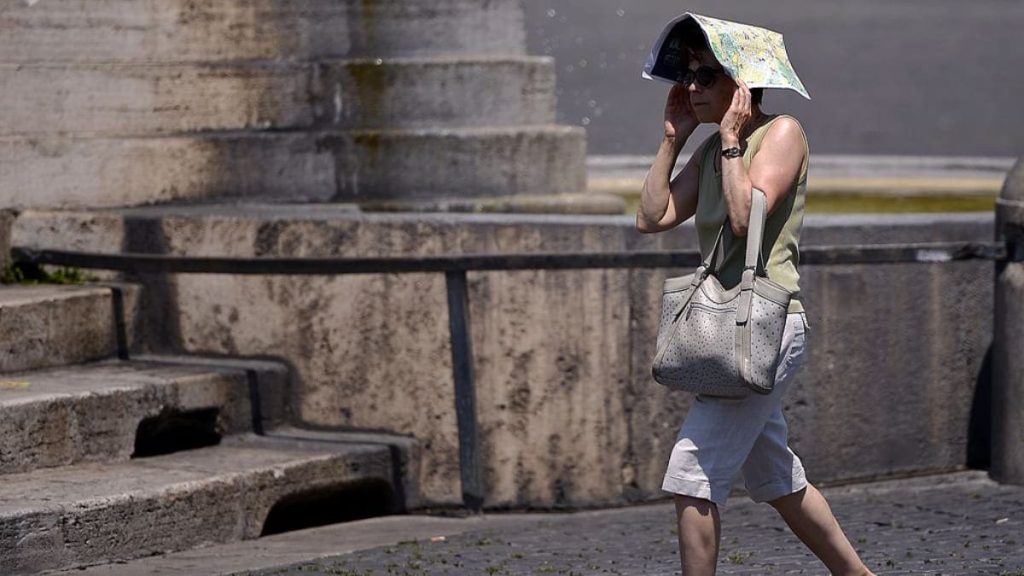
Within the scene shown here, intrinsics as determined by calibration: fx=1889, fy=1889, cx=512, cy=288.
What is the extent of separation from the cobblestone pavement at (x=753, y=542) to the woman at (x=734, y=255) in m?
0.67

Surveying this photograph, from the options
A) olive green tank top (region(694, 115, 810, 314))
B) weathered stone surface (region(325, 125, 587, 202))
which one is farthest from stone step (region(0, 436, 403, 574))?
olive green tank top (region(694, 115, 810, 314))

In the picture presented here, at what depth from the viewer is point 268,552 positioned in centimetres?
604

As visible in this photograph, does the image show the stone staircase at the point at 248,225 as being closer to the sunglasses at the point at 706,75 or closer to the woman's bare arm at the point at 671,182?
the woman's bare arm at the point at 671,182

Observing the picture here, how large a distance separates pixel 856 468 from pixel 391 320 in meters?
1.85

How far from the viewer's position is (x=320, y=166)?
26.4 ft

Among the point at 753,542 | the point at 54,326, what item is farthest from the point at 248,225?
the point at 753,542

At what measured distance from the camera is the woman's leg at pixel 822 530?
4.86m

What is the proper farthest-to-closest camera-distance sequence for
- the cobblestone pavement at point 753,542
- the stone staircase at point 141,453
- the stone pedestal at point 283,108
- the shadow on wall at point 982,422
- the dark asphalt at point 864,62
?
Answer: 1. the dark asphalt at point 864,62
2. the stone pedestal at point 283,108
3. the shadow on wall at point 982,422
4. the stone staircase at point 141,453
5. the cobblestone pavement at point 753,542

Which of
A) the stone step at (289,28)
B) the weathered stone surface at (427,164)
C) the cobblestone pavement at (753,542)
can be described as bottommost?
the cobblestone pavement at (753,542)

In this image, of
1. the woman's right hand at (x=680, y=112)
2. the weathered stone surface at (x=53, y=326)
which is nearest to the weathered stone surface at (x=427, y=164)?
the weathered stone surface at (x=53, y=326)

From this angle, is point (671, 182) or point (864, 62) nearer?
point (671, 182)

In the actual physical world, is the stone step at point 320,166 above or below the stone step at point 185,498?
above

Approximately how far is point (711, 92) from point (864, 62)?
14643 mm

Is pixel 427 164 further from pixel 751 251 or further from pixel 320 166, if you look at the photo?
pixel 751 251
